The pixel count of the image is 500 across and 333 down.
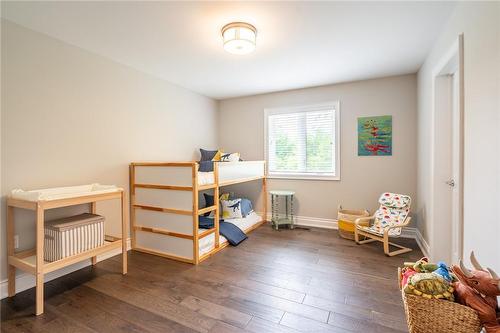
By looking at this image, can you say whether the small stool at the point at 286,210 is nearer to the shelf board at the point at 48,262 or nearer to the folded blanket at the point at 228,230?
the folded blanket at the point at 228,230

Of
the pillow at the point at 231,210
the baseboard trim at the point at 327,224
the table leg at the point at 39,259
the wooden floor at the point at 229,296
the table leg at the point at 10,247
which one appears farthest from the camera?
the pillow at the point at 231,210

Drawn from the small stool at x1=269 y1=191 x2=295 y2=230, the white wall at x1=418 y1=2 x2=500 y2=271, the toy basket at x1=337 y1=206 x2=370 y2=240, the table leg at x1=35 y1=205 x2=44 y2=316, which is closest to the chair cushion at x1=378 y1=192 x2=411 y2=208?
the toy basket at x1=337 y1=206 x2=370 y2=240

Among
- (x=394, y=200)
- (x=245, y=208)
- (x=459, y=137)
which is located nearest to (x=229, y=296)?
(x=245, y=208)

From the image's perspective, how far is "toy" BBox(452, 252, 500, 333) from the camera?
3.34 ft

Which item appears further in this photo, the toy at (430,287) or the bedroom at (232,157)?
the bedroom at (232,157)

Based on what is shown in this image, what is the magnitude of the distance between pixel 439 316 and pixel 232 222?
108 inches

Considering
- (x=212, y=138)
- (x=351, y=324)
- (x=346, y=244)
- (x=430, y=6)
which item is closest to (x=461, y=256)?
(x=351, y=324)

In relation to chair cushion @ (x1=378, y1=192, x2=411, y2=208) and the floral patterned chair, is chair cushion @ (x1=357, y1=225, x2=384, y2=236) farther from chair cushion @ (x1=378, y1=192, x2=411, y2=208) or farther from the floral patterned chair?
chair cushion @ (x1=378, y1=192, x2=411, y2=208)

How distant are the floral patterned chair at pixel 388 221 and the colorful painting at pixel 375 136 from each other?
0.68 meters

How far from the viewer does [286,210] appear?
4148 millimetres

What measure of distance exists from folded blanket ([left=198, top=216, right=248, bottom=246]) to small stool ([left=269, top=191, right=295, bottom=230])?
0.75 meters

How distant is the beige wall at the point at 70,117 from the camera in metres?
2.03

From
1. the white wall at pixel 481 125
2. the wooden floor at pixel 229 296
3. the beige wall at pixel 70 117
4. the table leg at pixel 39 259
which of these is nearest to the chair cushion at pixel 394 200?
the wooden floor at pixel 229 296

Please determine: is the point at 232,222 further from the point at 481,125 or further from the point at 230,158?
the point at 481,125
